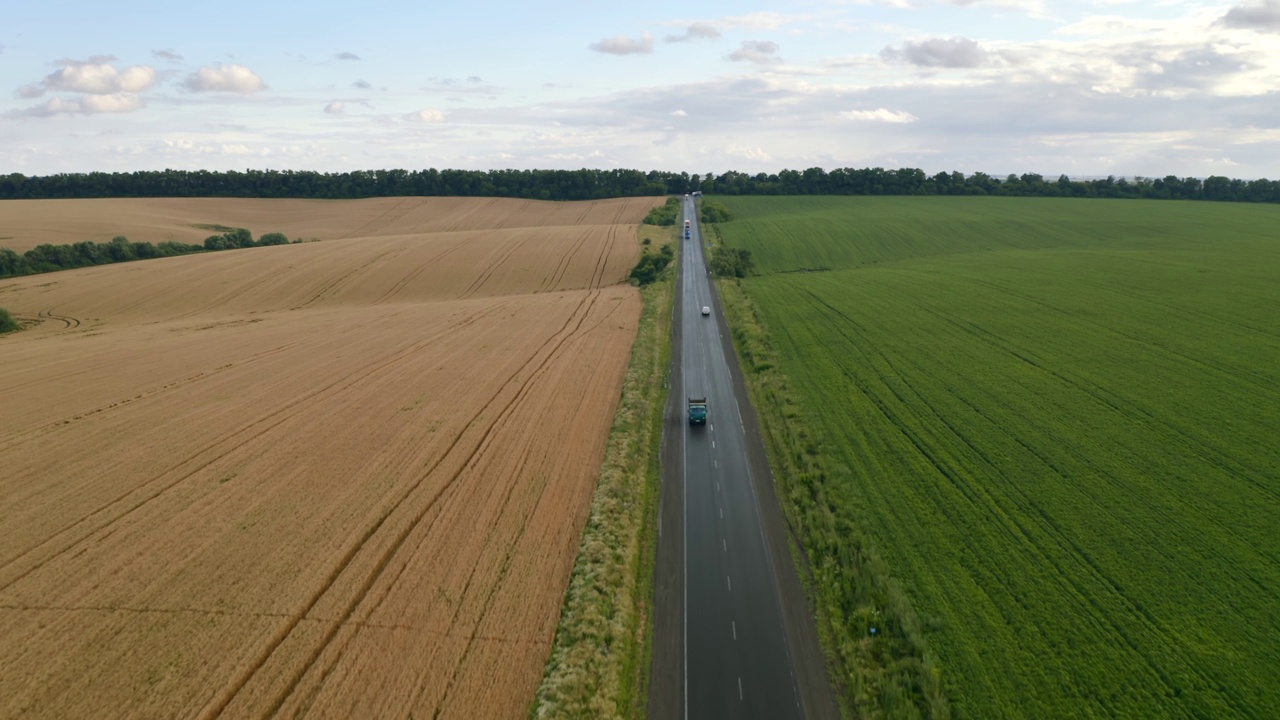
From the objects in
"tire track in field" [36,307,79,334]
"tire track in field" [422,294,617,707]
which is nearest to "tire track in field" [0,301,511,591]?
"tire track in field" [422,294,617,707]

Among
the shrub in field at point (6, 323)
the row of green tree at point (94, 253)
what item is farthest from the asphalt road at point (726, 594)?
the row of green tree at point (94, 253)

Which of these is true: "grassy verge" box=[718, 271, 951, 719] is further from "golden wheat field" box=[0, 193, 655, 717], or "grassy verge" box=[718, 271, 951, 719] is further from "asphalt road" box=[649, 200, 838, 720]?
"golden wheat field" box=[0, 193, 655, 717]

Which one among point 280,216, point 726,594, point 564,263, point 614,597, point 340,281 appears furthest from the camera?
point 280,216

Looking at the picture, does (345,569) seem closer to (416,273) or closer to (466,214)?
(416,273)

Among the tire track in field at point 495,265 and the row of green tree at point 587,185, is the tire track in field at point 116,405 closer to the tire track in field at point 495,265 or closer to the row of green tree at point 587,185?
the tire track in field at point 495,265

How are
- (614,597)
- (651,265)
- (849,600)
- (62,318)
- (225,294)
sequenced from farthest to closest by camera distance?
(651,265)
(225,294)
(62,318)
(614,597)
(849,600)

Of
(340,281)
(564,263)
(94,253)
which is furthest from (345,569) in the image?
(94,253)
